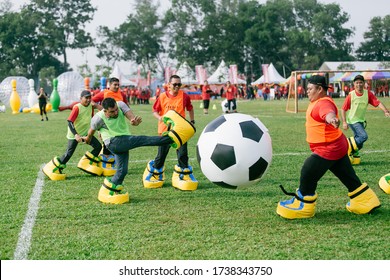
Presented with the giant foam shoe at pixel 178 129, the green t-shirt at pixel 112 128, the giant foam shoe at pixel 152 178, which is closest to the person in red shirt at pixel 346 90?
the giant foam shoe at pixel 152 178

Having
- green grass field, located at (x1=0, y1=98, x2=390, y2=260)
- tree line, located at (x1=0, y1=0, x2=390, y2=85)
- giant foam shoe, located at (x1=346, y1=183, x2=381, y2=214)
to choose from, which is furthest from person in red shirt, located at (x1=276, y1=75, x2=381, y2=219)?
tree line, located at (x1=0, y1=0, x2=390, y2=85)

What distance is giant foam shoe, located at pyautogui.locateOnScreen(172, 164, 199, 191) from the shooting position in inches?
301

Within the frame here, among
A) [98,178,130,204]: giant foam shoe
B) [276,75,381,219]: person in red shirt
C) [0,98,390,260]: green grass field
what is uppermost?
[276,75,381,219]: person in red shirt

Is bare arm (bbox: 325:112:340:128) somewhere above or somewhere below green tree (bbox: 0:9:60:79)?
below

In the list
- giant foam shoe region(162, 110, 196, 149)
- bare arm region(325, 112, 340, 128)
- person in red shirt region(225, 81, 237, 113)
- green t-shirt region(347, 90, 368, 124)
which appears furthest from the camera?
person in red shirt region(225, 81, 237, 113)

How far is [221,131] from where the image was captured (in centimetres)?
629

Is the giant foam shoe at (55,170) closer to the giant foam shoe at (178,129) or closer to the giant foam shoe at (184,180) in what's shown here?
the giant foam shoe at (184,180)

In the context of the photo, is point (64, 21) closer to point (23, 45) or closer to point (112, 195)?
point (23, 45)

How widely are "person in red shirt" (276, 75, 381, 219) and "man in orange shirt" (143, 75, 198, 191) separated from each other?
83.4 inches

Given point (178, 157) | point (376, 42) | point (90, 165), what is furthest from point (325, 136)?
point (376, 42)

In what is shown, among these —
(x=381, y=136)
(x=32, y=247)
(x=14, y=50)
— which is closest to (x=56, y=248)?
(x=32, y=247)

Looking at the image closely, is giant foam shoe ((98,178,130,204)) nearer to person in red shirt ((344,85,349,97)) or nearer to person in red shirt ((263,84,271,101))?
person in red shirt ((344,85,349,97))

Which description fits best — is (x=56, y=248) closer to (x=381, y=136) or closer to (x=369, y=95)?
(x=369, y=95)

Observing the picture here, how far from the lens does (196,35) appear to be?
8181 cm
